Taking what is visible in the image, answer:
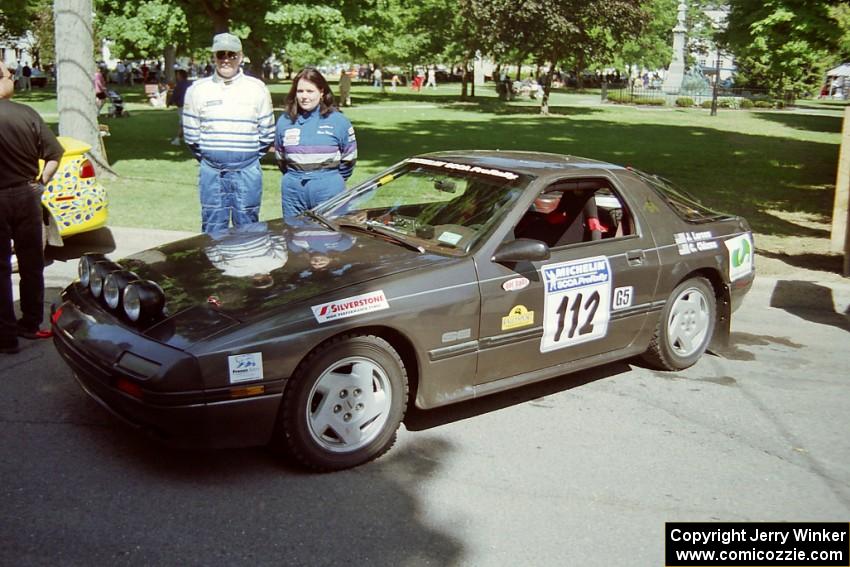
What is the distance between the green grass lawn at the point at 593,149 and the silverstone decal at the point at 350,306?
5633 mm

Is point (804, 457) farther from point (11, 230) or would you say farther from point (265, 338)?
point (11, 230)

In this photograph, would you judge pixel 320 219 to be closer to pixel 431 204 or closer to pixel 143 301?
pixel 431 204

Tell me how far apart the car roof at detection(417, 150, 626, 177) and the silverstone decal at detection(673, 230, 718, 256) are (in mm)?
590

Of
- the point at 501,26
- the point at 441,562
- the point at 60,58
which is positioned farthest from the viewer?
the point at 501,26

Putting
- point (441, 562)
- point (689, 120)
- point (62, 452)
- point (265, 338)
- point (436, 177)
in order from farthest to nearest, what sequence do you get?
1. point (689, 120)
2. point (436, 177)
3. point (62, 452)
4. point (265, 338)
5. point (441, 562)

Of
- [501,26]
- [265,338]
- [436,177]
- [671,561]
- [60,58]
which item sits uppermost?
[501,26]

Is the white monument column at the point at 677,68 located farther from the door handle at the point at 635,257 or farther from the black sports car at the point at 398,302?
the door handle at the point at 635,257

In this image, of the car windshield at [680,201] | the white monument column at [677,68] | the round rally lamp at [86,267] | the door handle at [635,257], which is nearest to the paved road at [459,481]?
the round rally lamp at [86,267]

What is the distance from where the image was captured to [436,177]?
17.4 ft

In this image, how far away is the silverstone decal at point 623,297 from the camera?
5120 mm

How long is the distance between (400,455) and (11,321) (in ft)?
9.24

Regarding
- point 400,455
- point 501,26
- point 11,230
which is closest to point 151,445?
point 400,455

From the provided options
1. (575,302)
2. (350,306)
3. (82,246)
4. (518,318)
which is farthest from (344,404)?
(82,246)

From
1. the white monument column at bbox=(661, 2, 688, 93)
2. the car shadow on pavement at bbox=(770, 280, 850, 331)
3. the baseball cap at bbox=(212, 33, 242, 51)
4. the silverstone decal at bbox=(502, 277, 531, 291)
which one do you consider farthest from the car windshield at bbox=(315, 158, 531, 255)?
the white monument column at bbox=(661, 2, 688, 93)
